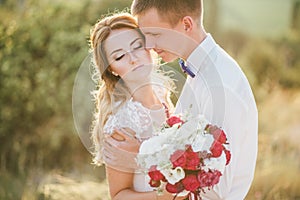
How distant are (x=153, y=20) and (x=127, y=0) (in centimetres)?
600

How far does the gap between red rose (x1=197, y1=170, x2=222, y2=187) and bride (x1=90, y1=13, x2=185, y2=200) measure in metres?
0.47

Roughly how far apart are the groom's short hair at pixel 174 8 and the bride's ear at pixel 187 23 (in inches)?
0.7

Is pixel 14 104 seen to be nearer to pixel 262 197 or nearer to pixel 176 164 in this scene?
pixel 262 197

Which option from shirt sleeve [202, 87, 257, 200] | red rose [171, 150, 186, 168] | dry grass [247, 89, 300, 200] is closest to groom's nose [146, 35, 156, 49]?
shirt sleeve [202, 87, 257, 200]

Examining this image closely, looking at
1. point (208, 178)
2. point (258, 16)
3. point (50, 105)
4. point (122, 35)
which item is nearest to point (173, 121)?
point (208, 178)

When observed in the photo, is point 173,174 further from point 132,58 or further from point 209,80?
point 132,58

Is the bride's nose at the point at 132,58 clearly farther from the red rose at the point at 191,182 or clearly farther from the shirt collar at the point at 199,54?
the red rose at the point at 191,182

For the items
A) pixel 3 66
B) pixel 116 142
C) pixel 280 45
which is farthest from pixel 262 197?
pixel 280 45

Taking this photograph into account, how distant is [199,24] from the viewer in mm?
3836

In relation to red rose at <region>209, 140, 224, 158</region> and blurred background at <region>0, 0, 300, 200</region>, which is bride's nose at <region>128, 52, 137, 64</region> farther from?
blurred background at <region>0, 0, 300, 200</region>

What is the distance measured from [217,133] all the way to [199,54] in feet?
1.71

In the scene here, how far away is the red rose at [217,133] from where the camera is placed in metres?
3.40

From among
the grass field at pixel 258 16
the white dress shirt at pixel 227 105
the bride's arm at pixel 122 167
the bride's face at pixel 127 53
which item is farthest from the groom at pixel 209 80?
the grass field at pixel 258 16

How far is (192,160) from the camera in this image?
3.36m
